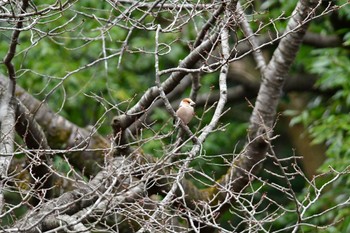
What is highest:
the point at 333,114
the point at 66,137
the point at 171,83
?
the point at 171,83

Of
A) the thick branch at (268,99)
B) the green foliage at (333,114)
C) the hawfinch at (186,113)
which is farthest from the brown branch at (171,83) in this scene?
the green foliage at (333,114)

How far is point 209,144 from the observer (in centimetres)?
973

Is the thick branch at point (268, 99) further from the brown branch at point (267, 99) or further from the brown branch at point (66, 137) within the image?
the brown branch at point (66, 137)

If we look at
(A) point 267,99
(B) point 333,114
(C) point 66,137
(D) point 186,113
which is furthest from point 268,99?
(B) point 333,114

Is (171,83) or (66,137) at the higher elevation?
(171,83)

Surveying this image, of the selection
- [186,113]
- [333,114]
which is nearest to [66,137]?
[186,113]

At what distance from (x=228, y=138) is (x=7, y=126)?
14.9 ft

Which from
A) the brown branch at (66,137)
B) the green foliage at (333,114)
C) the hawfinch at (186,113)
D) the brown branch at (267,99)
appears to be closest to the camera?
the hawfinch at (186,113)

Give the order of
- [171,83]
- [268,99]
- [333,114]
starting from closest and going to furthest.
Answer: [171,83]
[268,99]
[333,114]

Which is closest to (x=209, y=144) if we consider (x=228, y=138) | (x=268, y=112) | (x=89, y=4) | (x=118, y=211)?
(x=228, y=138)

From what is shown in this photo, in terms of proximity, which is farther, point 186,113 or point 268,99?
point 268,99

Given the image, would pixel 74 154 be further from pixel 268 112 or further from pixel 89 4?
pixel 89 4

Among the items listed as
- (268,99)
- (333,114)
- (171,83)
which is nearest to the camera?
(171,83)

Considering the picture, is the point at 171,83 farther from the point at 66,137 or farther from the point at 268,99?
the point at 66,137
